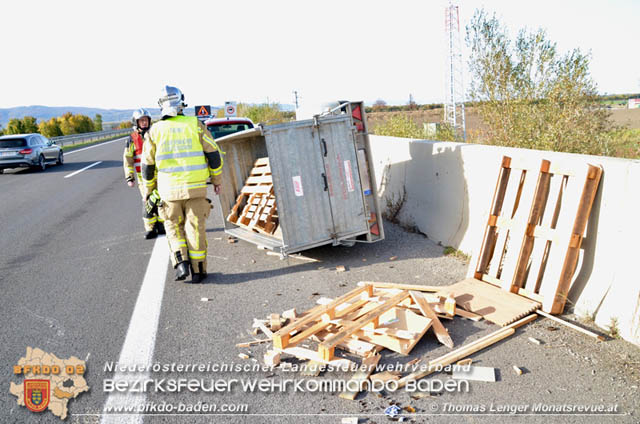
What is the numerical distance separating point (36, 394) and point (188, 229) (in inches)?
99.5

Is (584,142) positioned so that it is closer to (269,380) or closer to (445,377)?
(445,377)

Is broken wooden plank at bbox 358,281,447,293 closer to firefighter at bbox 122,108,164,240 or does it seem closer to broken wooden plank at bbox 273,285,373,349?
broken wooden plank at bbox 273,285,373,349

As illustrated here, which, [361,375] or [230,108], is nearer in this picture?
[361,375]

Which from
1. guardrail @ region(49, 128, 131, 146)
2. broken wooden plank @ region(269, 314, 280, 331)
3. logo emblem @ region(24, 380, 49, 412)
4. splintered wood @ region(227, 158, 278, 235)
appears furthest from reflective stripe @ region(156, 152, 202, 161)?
guardrail @ region(49, 128, 131, 146)

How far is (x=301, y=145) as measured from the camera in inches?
248

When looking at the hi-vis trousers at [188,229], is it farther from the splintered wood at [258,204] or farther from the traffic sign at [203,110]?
the traffic sign at [203,110]

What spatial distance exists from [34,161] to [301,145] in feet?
57.8

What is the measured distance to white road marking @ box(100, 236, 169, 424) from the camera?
133 inches

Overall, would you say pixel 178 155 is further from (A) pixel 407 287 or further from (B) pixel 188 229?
(A) pixel 407 287

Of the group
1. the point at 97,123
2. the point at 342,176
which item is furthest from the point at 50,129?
the point at 342,176

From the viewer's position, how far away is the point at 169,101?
5.71 m

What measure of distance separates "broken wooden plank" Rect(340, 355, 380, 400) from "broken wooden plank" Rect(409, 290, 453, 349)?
601 mm

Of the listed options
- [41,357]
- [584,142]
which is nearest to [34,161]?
[41,357]

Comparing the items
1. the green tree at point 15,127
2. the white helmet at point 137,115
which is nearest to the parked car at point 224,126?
the white helmet at point 137,115
